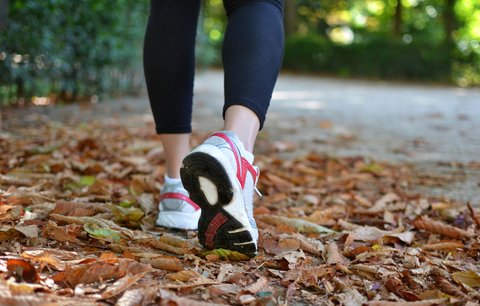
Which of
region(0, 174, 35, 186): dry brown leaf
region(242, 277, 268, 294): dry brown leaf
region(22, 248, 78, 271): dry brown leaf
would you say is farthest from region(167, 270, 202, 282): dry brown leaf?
region(0, 174, 35, 186): dry brown leaf

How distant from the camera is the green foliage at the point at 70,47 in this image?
422 centimetres

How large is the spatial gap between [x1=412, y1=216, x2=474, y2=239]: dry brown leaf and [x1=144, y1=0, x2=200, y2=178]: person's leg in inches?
32.3

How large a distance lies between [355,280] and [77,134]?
2578 millimetres

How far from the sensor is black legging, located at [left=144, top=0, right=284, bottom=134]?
1409mm

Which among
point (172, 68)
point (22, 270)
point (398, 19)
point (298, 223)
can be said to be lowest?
point (298, 223)

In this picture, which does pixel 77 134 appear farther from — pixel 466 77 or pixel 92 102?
pixel 466 77

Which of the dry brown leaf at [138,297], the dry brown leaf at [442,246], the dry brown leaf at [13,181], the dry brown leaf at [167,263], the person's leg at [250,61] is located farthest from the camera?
the dry brown leaf at [13,181]

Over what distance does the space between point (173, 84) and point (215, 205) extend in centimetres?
55

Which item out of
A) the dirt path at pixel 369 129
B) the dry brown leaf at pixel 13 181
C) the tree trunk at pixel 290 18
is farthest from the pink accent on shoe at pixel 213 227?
the tree trunk at pixel 290 18

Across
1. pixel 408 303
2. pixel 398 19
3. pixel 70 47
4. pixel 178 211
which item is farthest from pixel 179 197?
pixel 398 19

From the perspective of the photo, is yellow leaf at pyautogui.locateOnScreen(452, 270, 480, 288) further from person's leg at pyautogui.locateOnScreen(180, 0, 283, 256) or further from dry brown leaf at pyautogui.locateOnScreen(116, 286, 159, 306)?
dry brown leaf at pyautogui.locateOnScreen(116, 286, 159, 306)

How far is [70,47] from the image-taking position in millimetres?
5047

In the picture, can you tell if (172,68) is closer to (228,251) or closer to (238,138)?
(238,138)

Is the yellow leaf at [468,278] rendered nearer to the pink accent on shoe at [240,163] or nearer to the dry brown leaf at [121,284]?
the pink accent on shoe at [240,163]
